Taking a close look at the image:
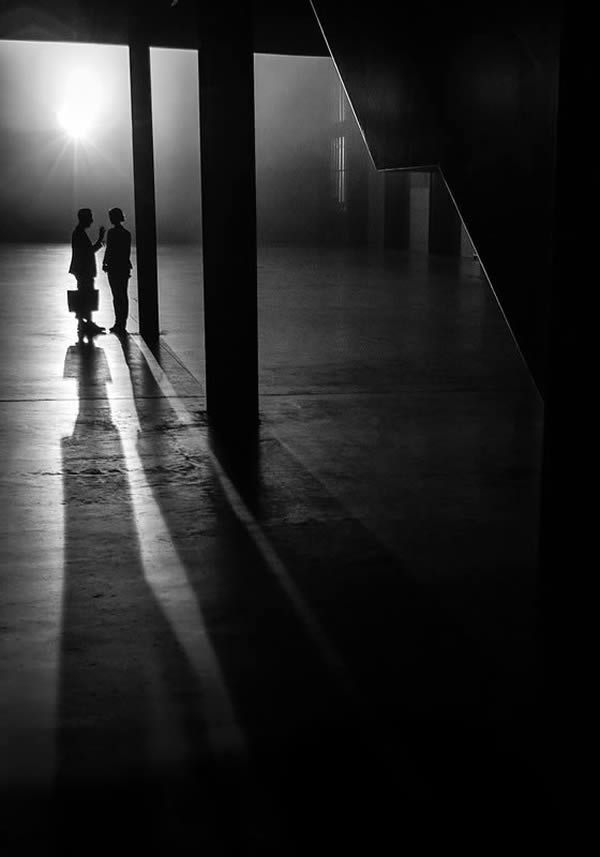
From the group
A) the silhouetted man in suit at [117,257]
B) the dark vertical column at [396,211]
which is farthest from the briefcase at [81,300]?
the dark vertical column at [396,211]

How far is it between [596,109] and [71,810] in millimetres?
2536

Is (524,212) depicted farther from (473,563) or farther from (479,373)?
(479,373)

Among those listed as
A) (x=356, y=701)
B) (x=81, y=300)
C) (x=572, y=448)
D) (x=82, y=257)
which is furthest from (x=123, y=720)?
(x=82, y=257)

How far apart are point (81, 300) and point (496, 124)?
10774mm

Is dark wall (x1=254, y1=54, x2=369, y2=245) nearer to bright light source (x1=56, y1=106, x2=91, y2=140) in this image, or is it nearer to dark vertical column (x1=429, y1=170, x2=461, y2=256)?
dark vertical column (x1=429, y1=170, x2=461, y2=256)

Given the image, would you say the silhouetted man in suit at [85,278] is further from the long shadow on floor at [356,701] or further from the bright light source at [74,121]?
the bright light source at [74,121]

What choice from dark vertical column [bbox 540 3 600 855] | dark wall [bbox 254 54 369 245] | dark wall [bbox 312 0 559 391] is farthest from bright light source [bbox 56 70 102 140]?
dark vertical column [bbox 540 3 600 855]

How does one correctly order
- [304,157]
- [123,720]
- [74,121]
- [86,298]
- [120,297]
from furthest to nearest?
[304,157], [74,121], [120,297], [86,298], [123,720]

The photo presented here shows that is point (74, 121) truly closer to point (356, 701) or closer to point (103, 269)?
point (103, 269)

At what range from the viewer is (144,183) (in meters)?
14.0

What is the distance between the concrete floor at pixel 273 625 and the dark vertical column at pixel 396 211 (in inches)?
1349

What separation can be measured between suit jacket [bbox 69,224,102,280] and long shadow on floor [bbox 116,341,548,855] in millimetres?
8868

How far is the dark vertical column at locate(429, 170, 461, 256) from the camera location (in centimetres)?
3778

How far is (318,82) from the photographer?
46.4m
